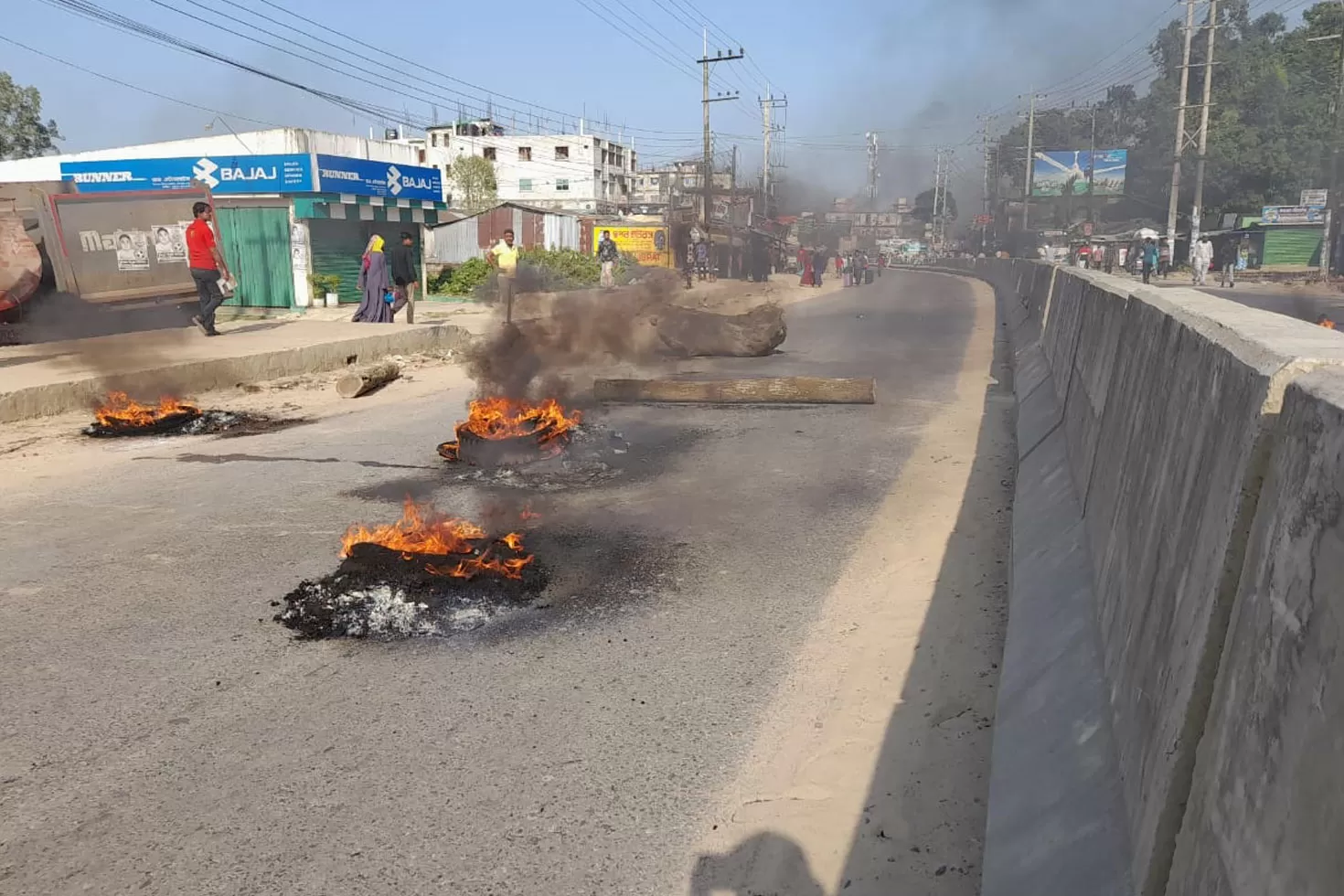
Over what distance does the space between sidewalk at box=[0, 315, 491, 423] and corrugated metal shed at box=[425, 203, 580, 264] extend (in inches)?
767

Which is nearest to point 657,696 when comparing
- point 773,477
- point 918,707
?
point 918,707

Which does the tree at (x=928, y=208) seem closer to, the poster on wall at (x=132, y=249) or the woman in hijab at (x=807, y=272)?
the woman in hijab at (x=807, y=272)

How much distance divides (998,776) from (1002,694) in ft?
1.83

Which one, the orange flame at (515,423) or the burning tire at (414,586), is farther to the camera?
the orange flame at (515,423)

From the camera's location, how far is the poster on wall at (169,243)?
17.0m

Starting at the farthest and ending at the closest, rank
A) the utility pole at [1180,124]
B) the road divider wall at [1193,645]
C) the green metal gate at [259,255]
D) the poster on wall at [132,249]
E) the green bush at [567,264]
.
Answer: the utility pole at [1180,124] < the green bush at [567,264] < the green metal gate at [259,255] < the poster on wall at [132,249] < the road divider wall at [1193,645]

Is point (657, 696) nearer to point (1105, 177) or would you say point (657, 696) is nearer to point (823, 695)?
point (823, 695)

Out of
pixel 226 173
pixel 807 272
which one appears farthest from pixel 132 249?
pixel 807 272

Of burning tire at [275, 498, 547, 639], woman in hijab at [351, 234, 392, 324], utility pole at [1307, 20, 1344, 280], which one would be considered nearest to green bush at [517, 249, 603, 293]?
woman in hijab at [351, 234, 392, 324]

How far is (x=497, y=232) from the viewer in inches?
1657

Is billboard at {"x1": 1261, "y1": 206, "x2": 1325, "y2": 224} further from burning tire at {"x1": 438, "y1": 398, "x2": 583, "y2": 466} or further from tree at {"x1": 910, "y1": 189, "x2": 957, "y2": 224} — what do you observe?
tree at {"x1": 910, "y1": 189, "x2": 957, "y2": 224}

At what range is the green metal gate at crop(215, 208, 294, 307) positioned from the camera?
2170 centimetres

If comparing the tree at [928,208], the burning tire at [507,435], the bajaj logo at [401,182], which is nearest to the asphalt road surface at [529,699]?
the burning tire at [507,435]

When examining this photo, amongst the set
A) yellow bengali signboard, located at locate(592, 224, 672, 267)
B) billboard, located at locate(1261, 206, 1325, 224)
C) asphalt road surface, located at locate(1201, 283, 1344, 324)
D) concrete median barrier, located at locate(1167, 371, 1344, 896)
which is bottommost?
asphalt road surface, located at locate(1201, 283, 1344, 324)
